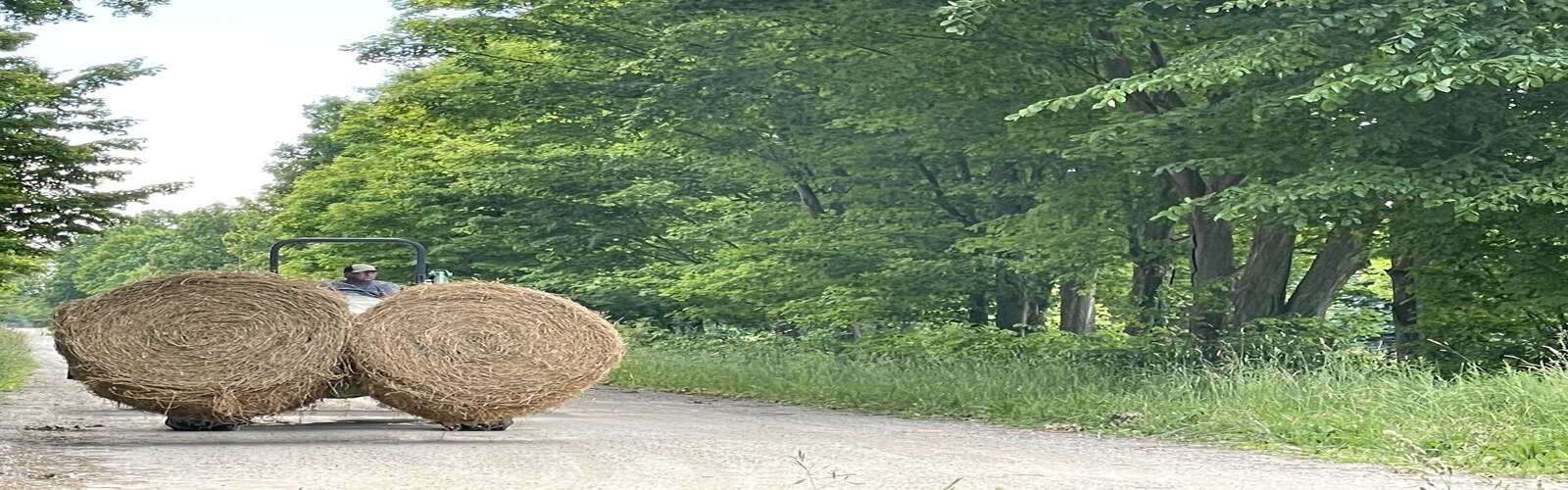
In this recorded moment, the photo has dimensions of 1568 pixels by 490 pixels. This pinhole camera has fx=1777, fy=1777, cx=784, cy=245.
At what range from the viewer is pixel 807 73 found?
19359 mm

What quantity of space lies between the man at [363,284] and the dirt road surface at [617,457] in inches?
38.5

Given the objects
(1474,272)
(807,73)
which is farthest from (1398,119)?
(807,73)

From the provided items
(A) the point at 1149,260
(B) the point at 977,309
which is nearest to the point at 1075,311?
(B) the point at 977,309

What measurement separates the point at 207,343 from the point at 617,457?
109 inches

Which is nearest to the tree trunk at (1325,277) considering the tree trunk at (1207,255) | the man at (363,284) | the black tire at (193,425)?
the tree trunk at (1207,255)

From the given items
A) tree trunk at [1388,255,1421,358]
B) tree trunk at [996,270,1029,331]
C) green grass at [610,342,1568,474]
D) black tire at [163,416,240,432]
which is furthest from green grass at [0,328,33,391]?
tree trunk at [1388,255,1421,358]

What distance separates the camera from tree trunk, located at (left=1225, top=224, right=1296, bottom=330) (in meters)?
18.1

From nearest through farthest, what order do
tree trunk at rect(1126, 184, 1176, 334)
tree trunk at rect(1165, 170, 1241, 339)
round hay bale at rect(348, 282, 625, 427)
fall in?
round hay bale at rect(348, 282, 625, 427) → tree trunk at rect(1165, 170, 1241, 339) → tree trunk at rect(1126, 184, 1176, 334)

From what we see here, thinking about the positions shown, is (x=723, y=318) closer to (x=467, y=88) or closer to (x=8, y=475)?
(x=467, y=88)

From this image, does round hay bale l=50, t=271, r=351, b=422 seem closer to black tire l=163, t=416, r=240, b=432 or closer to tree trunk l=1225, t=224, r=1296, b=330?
black tire l=163, t=416, r=240, b=432

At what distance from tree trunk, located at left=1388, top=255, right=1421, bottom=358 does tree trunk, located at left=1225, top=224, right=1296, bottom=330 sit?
1.06 m

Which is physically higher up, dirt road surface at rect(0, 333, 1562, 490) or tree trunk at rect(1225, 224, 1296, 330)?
tree trunk at rect(1225, 224, 1296, 330)

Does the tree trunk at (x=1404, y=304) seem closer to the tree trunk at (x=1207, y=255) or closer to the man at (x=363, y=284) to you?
the tree trunk at (x=1207, y=255)

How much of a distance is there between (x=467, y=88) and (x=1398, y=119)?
48.9 ft
